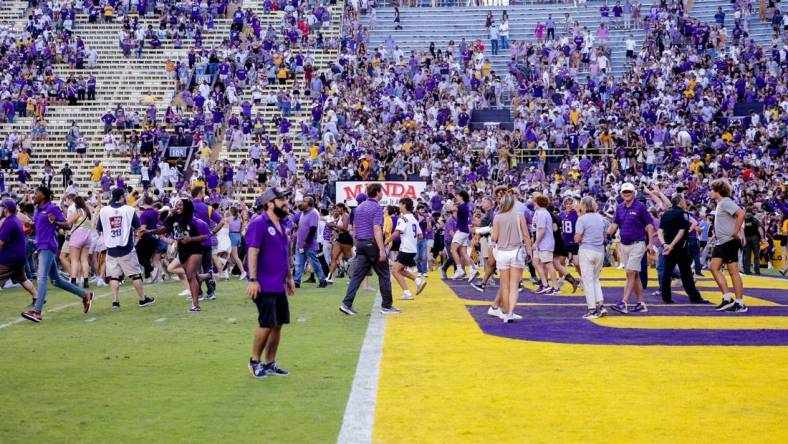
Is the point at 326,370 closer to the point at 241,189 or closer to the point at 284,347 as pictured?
the point at 284,347

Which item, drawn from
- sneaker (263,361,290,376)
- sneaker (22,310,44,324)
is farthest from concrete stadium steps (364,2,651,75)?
sneaker (263,361,290,376)

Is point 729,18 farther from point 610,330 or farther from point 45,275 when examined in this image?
point 45,275

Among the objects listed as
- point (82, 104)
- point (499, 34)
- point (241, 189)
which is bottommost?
point (241, 189)

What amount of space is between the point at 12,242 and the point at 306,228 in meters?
7.63

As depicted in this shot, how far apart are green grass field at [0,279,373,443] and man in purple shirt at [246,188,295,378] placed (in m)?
0.25

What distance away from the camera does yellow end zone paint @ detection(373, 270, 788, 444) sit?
749 cm

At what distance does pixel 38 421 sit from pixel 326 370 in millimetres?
2867

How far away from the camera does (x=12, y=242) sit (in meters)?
14.7

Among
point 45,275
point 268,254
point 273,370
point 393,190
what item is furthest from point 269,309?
point 393,190

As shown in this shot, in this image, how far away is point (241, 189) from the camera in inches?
1575

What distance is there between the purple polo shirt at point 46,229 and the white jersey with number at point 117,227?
1.18 meters

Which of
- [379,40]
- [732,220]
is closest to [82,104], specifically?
[379,40]

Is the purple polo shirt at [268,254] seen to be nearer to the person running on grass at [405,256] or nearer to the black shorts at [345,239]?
the person running on grass at [405,256]

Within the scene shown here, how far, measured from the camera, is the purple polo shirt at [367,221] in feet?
50.5
